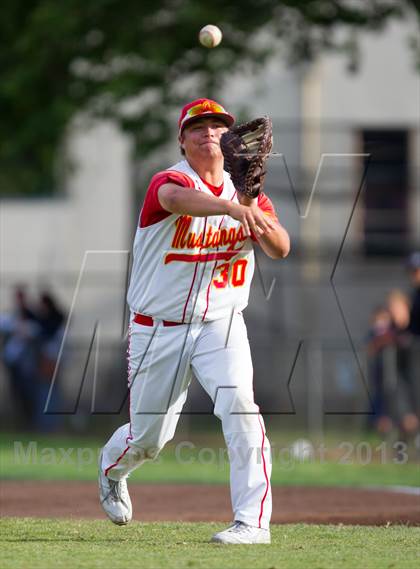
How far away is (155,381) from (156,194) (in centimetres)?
109

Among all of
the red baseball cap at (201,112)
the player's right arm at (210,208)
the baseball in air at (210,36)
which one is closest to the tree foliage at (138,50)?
the baseball in air at (210,36)

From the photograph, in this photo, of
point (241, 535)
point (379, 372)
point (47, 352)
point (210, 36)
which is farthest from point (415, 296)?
point (241, 535)

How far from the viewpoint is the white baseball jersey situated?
6.91m

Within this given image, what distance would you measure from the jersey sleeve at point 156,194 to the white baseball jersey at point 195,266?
39 millimetres

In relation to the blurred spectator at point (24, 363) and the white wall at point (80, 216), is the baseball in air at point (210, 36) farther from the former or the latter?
the white wall at point (80, 216)

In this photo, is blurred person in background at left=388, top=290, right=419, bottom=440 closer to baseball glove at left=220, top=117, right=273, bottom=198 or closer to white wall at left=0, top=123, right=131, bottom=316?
white wall at left=0, top=123, right=131, bottom=316

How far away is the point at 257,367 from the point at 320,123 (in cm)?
607

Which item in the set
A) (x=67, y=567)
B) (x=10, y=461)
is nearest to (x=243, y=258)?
(x=67, y=567)

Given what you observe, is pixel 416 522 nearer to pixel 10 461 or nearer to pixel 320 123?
pixel 10 461

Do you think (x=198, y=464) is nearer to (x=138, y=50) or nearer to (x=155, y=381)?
(x=138, y=50)

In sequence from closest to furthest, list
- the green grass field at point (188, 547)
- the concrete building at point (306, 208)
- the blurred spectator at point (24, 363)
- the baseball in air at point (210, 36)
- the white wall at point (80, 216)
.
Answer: the green grass field at point (188, 547) < the baseball in air at point (210, 36) < the blurred spectator at point (24, 363) < the concrete building at point (306, 208) < the white wall at point (80, 216)

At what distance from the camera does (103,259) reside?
74.5ft

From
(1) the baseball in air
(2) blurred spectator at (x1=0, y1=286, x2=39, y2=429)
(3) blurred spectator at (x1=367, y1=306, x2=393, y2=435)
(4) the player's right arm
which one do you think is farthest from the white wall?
(4) the player's right arm

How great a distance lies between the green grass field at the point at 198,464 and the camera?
42.7 ft
